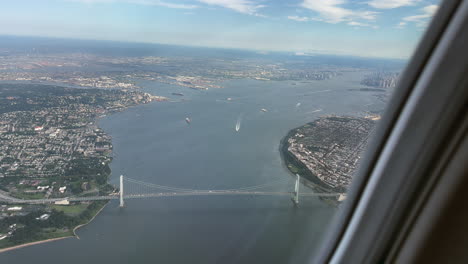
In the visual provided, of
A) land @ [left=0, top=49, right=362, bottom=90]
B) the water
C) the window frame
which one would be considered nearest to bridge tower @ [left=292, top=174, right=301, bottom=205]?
the water

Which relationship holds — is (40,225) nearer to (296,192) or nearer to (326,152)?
(296,192)

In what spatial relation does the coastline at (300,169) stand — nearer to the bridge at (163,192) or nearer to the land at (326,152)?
the land at (326,152)

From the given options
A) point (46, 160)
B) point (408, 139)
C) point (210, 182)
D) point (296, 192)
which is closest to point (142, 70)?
point (210, 182)

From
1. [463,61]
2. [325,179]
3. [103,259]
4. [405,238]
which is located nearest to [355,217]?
[405,238]

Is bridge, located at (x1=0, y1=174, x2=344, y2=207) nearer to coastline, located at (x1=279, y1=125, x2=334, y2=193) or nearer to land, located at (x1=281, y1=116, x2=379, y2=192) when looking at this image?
coastline, located at (x1=279, y1=125, x2=334, y2=193)

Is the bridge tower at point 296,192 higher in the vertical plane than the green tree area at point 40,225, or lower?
higher

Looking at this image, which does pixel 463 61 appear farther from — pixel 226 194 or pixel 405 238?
pixel 226 194

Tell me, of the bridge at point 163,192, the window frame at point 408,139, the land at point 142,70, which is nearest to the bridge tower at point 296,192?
the bridge at point 163,192
